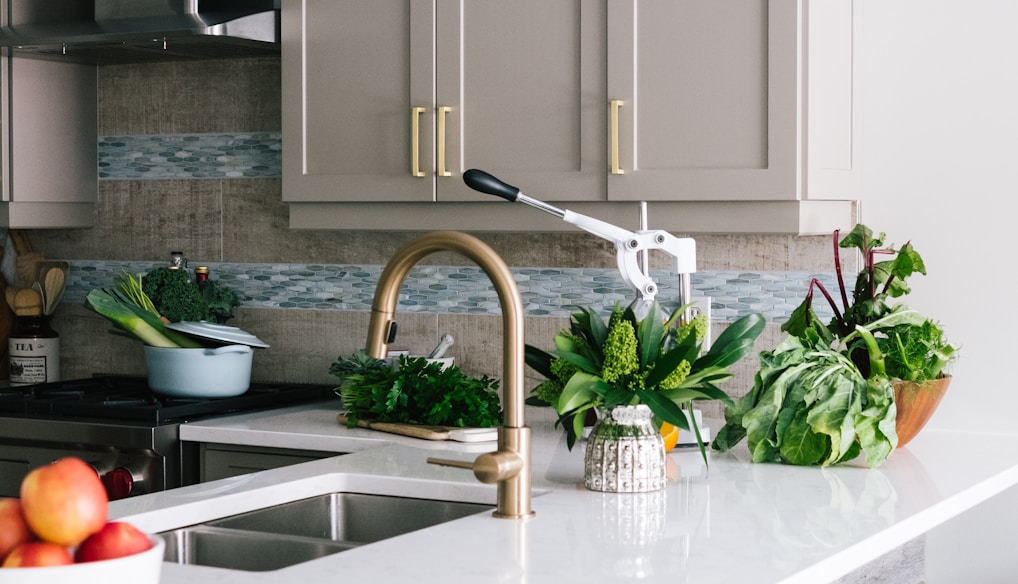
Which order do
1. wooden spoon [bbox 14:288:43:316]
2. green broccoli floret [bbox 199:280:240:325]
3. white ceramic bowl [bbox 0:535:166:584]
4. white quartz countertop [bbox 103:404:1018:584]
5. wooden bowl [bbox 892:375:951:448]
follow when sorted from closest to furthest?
white ceramic bowl [bbox 0:535:166:584] < white quartz countertop [bbox 103:404:1018:584] < wooden bowl [bbox 892:375:951:448] < green broccoli floret [bbox 199:280:240:325] < wooden spoon [bbox 14:288:43:316]

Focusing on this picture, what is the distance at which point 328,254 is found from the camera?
3.56 m

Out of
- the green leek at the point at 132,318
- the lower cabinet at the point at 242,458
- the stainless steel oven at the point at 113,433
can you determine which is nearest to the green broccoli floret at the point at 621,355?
the lower cabinet at the point at 242,458

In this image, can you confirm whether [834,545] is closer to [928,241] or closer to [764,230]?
[764,230]

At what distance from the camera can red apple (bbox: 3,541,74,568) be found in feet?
3.80

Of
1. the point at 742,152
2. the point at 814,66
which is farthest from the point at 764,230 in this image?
the point at 814,66

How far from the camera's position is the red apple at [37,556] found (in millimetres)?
1158

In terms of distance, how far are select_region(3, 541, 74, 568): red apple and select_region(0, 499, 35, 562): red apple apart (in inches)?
0.4

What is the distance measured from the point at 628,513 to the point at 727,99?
108 cm

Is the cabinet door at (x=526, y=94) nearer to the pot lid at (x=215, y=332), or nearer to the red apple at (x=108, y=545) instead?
the pot lid at (x=215, y=332)

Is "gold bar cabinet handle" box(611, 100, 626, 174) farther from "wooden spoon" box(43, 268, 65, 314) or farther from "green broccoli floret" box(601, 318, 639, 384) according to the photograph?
"wooden spoon" box(43, 268, 65, 314)

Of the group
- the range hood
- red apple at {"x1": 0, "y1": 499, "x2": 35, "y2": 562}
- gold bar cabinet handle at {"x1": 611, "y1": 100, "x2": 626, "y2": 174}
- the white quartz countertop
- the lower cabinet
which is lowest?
the lower cabinet

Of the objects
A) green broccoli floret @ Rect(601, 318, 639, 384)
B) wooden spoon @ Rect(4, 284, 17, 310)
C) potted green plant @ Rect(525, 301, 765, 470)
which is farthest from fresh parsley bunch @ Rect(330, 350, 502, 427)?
wooden spoon @ Rect(4, 284, 17, 310)

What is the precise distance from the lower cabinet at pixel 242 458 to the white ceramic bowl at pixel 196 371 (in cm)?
25

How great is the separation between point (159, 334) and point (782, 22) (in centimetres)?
164
